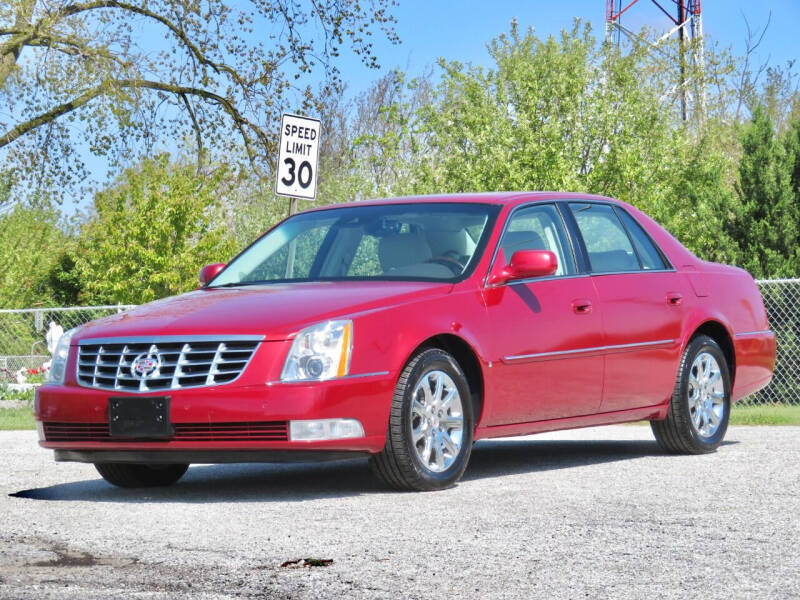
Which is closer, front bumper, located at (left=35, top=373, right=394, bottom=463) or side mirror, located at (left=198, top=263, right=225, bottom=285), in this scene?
front bumper, located at (left=35, top=373, right=394, bottom=463)

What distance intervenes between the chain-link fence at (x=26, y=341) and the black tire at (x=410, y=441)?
1285 centimetres

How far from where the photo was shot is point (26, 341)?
802 inches

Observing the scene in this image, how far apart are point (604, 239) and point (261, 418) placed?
123 inches

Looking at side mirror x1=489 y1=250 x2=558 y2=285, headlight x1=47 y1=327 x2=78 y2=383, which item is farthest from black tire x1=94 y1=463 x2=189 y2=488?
side mirror x1=489 y1=250 x2=558 y2=285

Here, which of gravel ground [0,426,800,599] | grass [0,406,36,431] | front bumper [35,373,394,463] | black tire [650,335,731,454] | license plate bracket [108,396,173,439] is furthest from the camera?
grass [0,406,36,431]

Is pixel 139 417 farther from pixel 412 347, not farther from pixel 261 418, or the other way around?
pixel 412 347

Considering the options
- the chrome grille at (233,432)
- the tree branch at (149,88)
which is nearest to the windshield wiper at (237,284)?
the chrome grille at (233,432)

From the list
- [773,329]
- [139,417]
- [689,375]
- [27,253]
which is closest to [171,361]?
[139,417]

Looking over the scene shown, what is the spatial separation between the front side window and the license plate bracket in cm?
234

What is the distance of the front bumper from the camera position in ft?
21.9

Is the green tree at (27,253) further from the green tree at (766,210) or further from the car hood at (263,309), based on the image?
the car hood at (263,309)

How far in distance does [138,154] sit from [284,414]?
1935cm

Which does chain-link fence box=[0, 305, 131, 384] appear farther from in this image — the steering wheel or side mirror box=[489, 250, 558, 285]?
side mirror box=[489, 250, 558, 285]

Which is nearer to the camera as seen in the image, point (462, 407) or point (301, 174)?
point (462, 407)
